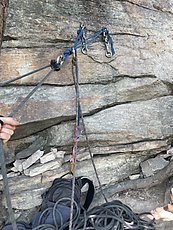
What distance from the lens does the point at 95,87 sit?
13.1 feet

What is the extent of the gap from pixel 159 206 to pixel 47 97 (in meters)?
1.82

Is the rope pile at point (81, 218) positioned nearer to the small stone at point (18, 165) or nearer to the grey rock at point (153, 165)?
the small stone at point (18, 165)

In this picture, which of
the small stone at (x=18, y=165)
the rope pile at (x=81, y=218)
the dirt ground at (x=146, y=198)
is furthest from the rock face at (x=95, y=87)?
the rope pile at (x=81, y=218)

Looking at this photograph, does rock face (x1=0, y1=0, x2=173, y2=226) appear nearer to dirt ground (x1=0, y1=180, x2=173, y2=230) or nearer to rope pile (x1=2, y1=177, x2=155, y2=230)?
dirt ground (x1=0, y1=180, x2=173, y2=230)

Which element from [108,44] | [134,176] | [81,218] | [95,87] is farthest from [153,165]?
[108,44]

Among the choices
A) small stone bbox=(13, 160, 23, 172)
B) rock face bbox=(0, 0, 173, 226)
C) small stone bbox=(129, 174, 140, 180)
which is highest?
rock face bbox=(0, 0, 173, 226)

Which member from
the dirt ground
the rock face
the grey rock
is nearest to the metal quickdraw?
the rock face

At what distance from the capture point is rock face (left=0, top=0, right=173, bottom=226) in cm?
366

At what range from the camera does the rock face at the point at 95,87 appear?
→ 3658 millimetres

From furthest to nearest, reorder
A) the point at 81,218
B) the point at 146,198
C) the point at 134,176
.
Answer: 1. the point at 134,176
2. the point at 146,198
3. the point at 81,218

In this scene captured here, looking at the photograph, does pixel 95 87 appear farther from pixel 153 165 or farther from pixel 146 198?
pixel 146 198

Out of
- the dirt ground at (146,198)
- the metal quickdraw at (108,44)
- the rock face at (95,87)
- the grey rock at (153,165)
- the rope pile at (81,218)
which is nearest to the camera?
the rope pile at (81,218)

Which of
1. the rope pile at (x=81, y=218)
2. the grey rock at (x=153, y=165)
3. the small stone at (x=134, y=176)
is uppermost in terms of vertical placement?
the grey rock at (x=153, y=165)

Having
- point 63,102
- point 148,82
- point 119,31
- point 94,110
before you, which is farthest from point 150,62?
point 63,102
